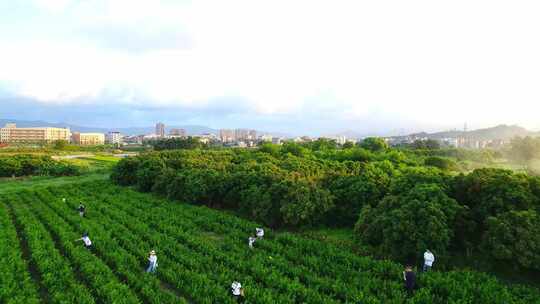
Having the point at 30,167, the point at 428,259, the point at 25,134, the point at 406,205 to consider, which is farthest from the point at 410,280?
the point at 25,134

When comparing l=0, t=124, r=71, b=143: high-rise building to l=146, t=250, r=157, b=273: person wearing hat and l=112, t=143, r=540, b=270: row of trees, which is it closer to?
l=112, t=143, r=540, b=270: row of trees

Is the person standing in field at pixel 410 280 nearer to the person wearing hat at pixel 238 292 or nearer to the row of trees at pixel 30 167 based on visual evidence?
the person wearing hat at pixel 238 292

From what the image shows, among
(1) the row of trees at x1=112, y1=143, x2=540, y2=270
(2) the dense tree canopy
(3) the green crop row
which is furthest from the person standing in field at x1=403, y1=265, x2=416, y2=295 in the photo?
(2) the dense tree canopy

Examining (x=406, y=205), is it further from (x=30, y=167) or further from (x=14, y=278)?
(x=30, y=167)

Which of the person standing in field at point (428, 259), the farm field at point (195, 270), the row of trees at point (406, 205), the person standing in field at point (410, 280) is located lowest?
the farm field at point (195, 270)

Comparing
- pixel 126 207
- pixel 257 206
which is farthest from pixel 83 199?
pixel 257 206

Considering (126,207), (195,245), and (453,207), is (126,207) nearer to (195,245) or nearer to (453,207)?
(195,245)

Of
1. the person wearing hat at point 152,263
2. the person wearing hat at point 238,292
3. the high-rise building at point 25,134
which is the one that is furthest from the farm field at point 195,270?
the high-rise building at point 25,134

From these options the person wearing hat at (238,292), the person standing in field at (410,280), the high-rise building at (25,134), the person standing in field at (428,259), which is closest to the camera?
the person wearing hat at (238,292)
